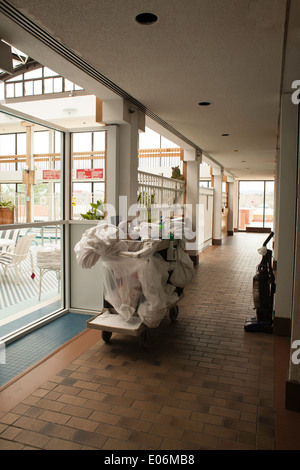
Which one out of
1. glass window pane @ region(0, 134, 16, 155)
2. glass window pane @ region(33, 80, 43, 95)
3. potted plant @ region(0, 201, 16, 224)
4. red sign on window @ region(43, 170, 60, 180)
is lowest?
potted plant @ region(0, 201, 16, 224)

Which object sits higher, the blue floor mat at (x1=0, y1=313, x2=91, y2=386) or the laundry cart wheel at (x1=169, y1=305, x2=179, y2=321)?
the laundry cart wheel at (x1=169, y1=305, x2=179, y2=321)

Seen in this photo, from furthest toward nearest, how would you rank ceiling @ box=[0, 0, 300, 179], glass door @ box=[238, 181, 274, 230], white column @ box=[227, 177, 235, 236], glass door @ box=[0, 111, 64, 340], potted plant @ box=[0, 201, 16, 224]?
glass door @ box=[238, 181, 274, 230] → white column @ box=[227, 177, 235, 236] → glass door @ box=[0, 111, 64, 340] → potted plant @ box=[0, 201, 16, 224] → ceiling @ box=[0, 0, 300, 179]

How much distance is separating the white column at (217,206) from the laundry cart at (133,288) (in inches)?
358

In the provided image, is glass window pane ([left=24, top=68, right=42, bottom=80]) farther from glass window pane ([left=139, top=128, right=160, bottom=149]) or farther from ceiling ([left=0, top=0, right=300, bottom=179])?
ceiling ([left=0, top=0, right=300, bottom=179])

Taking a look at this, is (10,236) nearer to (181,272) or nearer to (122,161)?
(122,161)

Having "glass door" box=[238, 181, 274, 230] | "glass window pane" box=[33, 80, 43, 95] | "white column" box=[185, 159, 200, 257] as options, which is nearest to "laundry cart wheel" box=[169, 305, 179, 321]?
"white column" box=[185, 159, 200, 257]

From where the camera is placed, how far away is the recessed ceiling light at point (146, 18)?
2.45 metres

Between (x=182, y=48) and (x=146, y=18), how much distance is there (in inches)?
21.8

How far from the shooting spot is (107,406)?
8.16 feet

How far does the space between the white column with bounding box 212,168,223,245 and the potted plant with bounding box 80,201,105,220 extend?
8.12 meters

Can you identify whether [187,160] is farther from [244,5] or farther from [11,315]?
[244,5]

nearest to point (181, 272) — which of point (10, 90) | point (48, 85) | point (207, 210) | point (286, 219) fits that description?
point (286, 219)

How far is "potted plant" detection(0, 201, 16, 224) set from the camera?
3.61 m

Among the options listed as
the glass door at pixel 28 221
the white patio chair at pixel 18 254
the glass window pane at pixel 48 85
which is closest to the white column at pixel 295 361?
the glass door at pixel 28 221
